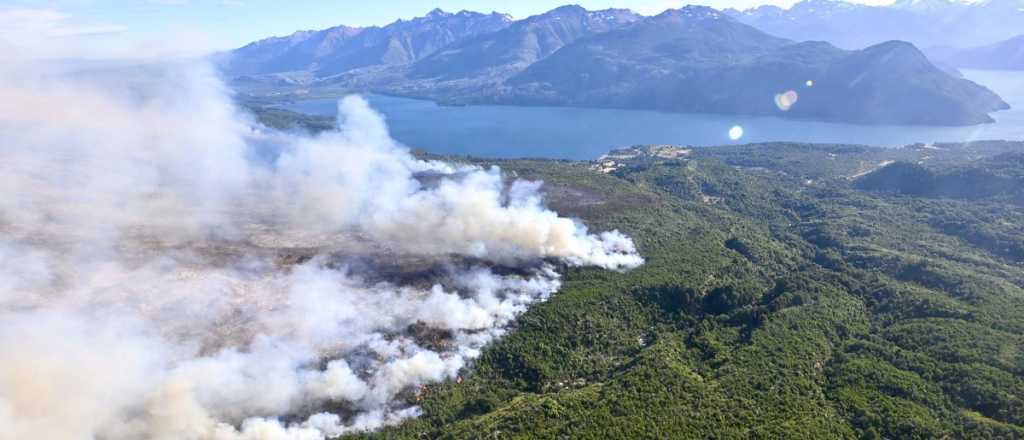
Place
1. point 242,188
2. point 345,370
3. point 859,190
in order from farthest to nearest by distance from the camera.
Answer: point 859,190, point 242,188, point 345,370

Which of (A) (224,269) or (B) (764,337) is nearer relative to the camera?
(B) (764,337)

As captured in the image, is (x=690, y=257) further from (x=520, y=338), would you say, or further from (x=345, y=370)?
(x=345, y=370)

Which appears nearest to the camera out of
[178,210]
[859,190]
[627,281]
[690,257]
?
[627,281]

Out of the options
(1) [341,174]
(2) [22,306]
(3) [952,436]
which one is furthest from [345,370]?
(1) [341,174]

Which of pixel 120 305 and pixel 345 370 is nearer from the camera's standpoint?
pixel 345 370
